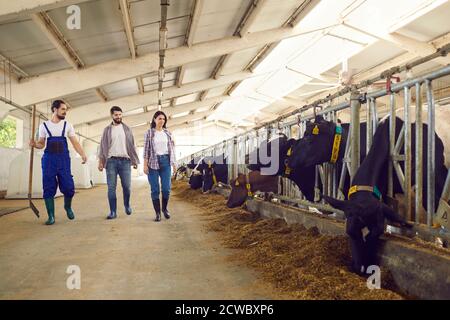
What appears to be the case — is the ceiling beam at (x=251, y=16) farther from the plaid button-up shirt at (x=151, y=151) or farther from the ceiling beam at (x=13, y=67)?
the ceiling beam at (x=13, y=67)

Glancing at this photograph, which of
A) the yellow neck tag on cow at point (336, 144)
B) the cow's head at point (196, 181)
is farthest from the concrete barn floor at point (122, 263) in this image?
the cow's head at point (196, 181)

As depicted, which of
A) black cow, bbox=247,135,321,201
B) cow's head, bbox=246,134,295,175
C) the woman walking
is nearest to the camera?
black cow, bbox=247,135,321,201

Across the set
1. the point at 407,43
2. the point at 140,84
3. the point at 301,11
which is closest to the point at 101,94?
the point at 140,84

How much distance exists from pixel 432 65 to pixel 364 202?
1214cm

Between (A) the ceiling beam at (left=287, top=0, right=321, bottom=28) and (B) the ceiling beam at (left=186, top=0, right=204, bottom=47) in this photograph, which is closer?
(B) the ceiling beam at (left=186, top=0, right=204, bottom=47)

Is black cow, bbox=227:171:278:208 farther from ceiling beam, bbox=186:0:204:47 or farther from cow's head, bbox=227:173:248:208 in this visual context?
ceiling beam, bbox=186:0:204:47

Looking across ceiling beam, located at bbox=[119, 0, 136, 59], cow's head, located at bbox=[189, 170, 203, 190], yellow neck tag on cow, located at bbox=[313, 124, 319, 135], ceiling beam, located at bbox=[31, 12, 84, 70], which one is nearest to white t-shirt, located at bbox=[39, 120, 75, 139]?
ceiling beam, located at bbox=[31, 12, 84, 70]

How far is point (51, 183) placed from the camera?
16.5ft

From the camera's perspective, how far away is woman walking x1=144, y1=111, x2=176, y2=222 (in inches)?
214

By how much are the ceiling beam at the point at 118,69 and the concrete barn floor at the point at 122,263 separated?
17.3 feet

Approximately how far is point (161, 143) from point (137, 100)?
9742 mm

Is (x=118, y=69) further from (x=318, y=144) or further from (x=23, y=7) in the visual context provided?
(x=318, y=144)

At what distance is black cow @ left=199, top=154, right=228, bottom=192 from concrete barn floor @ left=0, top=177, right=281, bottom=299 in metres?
3.52
